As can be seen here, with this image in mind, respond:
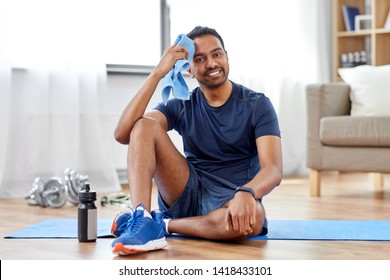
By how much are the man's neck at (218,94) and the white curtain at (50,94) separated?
1.90 metres

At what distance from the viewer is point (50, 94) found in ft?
15.6

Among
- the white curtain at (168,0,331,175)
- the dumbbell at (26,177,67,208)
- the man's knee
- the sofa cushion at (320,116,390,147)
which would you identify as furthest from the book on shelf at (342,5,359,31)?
the man's knee

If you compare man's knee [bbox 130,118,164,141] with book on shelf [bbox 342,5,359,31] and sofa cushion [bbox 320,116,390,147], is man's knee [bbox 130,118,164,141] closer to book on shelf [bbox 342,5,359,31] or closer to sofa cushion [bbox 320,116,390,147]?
sofa cushion [bbox 320,116,390,147]

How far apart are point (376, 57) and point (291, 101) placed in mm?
704

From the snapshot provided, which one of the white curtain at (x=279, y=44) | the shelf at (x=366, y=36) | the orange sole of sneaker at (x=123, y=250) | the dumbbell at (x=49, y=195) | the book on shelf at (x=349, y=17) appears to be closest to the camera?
the orange sole of sneaker at (x=123, y=250)

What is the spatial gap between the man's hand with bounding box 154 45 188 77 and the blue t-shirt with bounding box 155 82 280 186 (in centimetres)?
18

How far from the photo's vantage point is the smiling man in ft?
9.02

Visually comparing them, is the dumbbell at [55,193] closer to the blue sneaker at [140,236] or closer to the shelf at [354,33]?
the blue sneaker at [140,236]

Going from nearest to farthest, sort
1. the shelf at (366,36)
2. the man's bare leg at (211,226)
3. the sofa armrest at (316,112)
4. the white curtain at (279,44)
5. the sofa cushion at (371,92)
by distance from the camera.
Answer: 1. the man's bare leg at (211,226)
2. the sofa armrest at (316,112)
3. the sofa cushion at (371,92)
4. the white curtain at (279,44)
5. the shelf at (366,36)

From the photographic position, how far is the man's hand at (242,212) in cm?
255

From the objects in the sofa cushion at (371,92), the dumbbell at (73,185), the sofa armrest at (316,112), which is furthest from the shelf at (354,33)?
the dumbbell at (73,185)
